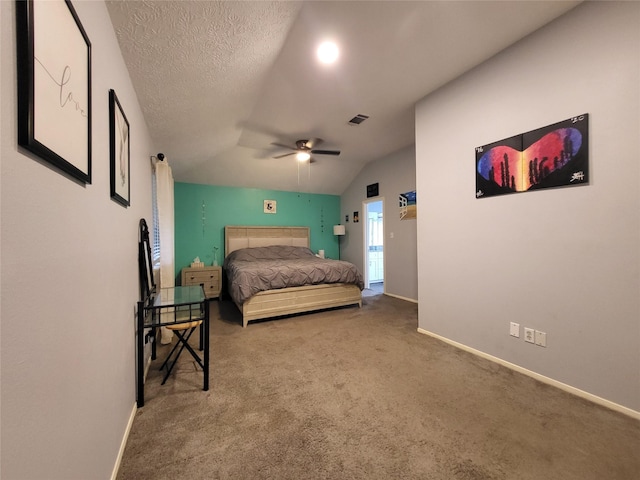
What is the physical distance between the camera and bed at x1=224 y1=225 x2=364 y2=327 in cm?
334

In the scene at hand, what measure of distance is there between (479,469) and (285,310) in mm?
2611

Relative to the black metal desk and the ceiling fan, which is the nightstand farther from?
the ceiling fan

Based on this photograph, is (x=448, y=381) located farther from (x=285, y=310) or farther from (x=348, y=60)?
(x=348, y=60)

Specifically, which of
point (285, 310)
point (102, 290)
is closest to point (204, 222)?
point (285, 310)

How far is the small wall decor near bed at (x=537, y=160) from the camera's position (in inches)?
71.2

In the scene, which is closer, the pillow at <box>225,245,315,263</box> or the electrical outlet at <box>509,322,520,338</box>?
the electrical outlet at <box>509,322,520,338</box>

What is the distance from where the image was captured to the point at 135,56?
1586 mm

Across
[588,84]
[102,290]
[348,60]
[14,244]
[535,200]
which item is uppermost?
[348,60]

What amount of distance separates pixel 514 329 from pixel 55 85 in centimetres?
307

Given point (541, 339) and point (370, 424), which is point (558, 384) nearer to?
point (541, 339)

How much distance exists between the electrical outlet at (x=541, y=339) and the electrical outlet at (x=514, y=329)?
0.13 meters

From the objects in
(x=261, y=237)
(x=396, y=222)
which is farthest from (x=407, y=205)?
(x=261, y=237)

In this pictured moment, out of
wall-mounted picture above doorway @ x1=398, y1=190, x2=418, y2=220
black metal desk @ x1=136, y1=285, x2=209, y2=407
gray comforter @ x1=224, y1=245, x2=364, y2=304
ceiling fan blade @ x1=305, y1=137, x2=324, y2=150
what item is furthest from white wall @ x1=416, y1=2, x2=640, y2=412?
black metal desk @ x1=136, y1=285, x2=209, y2=407

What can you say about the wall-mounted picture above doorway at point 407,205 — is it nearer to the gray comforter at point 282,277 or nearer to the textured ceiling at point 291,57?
the textured ceiling at point 291,57
